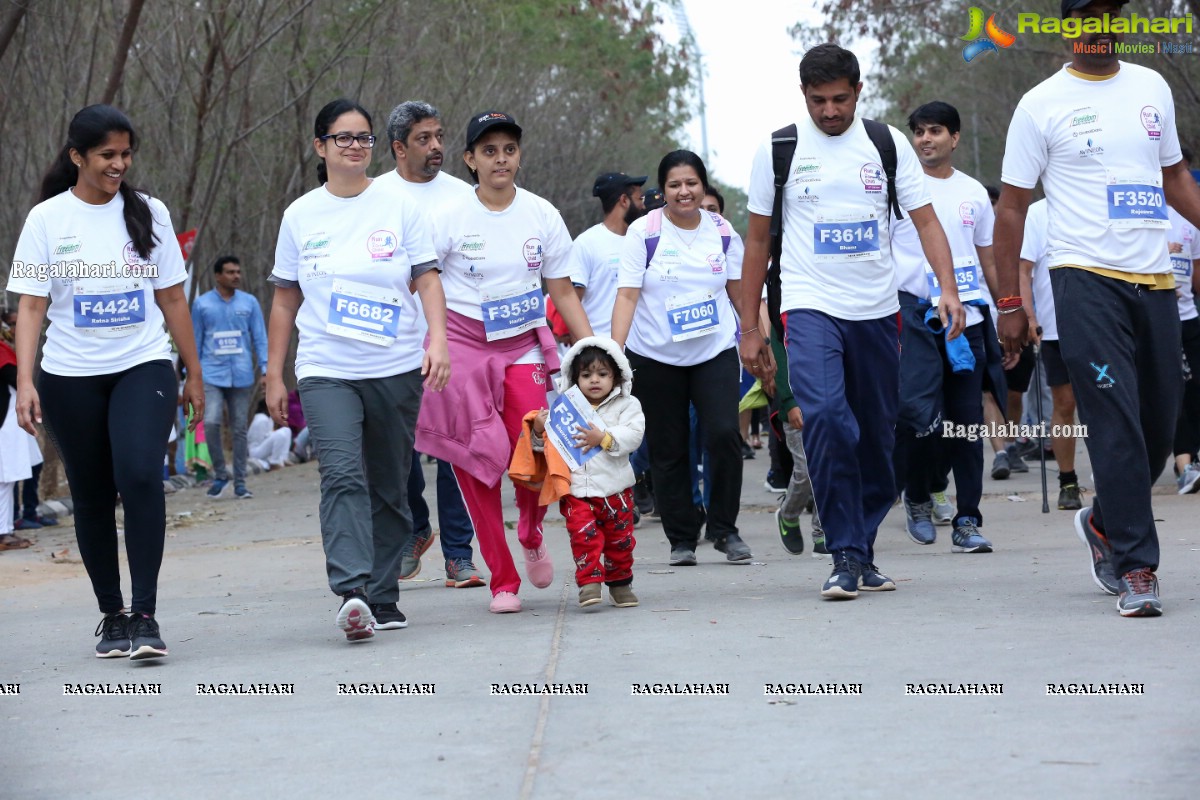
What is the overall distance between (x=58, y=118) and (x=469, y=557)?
901 cm

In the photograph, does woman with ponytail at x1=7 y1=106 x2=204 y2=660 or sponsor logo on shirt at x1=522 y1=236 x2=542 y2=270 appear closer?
woman with ponytail at x1=7 y1=106 x2=204 y2=660

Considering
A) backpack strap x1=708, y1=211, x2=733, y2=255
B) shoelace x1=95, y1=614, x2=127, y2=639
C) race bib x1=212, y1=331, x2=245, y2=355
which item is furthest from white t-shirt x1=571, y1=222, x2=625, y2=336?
race bib x1=212, y1=331, x2=245, y2=355

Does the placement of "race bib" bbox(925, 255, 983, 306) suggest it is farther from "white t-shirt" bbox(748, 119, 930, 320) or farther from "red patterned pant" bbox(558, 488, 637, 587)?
"red patterned pant" bbox(558, 488, 637, 587)

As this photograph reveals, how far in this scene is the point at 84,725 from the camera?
16.8 feet

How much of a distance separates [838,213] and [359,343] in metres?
1.90

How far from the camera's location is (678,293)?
28.1 ft

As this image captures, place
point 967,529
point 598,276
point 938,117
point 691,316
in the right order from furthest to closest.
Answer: point 598,276 < point 938,117 < point 967,529 < point 691,316

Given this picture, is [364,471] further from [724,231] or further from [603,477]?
[724,231]

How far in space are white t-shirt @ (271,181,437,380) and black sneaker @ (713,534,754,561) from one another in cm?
243

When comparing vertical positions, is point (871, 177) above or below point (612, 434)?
above

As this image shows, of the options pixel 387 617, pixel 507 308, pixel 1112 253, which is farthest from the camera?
pixel 507 308

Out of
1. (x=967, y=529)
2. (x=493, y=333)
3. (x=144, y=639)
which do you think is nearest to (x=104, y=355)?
(x=144, y=639)

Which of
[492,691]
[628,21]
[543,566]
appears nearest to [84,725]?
[492,691]

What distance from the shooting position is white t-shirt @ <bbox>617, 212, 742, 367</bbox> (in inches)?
335
